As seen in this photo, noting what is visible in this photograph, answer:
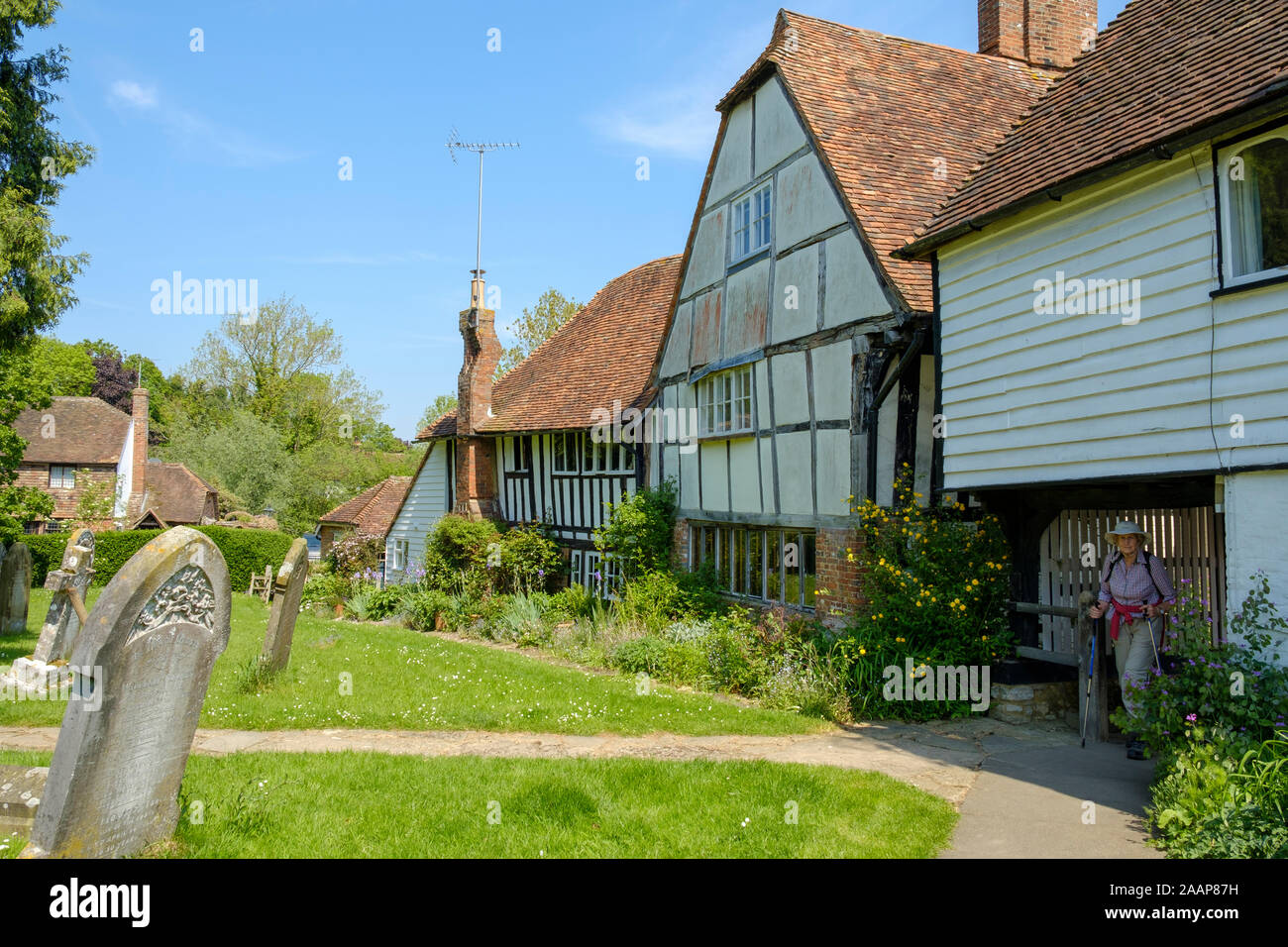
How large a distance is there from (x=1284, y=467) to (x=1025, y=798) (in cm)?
289

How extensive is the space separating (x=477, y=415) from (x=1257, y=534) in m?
18.6

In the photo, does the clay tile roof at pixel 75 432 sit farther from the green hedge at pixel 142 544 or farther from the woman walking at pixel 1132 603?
the woman walking at pixel 1132 603

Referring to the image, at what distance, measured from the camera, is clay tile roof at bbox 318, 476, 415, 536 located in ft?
98.0

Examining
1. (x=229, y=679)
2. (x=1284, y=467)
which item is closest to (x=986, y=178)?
(x=1284, y=467)

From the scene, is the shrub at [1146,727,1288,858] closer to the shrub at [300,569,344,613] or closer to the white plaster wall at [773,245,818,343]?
the white plaster wall at [773,245,818,343]

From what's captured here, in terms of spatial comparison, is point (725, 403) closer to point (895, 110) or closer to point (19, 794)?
point (895, 110)

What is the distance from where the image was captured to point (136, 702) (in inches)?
182

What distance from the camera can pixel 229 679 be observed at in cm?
1046

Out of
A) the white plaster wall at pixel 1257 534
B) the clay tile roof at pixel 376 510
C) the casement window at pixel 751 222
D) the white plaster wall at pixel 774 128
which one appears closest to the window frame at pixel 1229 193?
the white plaster wall at pixel 1257 534

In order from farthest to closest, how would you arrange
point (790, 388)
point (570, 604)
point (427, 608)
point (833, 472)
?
point (427, 608) → point (570, 604) → point (790, 388) → point (833, 472)

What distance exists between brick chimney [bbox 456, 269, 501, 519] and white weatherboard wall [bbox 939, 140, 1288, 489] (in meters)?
14.9

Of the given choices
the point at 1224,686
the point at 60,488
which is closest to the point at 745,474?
the point at 1224,686

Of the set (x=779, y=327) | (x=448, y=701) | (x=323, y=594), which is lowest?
(x=323, y=594)

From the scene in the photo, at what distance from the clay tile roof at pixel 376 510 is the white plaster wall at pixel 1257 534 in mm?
25420
